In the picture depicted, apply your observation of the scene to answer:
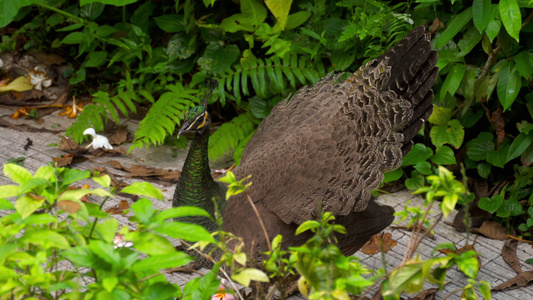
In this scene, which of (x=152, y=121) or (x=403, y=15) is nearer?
(x=403, y=15)

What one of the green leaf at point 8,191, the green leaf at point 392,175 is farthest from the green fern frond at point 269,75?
the green leaf at point 8,191

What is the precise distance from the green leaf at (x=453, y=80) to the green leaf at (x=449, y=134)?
307mm

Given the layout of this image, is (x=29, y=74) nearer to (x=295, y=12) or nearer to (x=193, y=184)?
(x=295, y=12)

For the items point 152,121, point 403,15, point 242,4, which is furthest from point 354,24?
point 152,121

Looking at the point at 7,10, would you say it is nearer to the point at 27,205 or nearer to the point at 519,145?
the point at 27,205

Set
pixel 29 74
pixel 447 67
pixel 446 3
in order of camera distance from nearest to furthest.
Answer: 1. pixel 447 67
2. pixel 446 3
3. pixel 29 74

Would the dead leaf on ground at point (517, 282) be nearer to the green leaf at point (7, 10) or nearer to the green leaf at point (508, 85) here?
the green leaf at point (508, 85)

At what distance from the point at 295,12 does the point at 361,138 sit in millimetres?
2178

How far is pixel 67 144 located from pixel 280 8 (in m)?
2.06

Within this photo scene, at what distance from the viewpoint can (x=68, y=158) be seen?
4816 mm

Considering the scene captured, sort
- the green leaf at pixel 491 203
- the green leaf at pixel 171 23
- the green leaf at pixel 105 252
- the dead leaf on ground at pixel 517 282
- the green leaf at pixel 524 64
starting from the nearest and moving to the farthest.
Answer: the green leaf at pixel 105 252
the dead leaf on ground at pixel 517 282
the green leaf at pixel 524 64
the green leaf at pixel 491 203
the green leaf at pixel 171 23

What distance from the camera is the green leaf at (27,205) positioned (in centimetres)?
160

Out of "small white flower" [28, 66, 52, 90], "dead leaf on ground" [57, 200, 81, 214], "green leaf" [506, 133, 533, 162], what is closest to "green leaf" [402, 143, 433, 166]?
"green leaf" [506, 133, 533, 162]

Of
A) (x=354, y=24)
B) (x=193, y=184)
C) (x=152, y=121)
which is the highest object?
(x=354, y=24)
